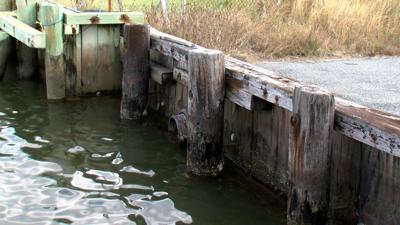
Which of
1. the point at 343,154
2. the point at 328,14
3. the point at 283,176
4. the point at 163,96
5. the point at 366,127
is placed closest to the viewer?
the point at 366,127

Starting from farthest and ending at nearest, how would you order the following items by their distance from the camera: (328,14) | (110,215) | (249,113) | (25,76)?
1. (328,14)
2. (25,76)
3. (249,113)
4. (110,215)

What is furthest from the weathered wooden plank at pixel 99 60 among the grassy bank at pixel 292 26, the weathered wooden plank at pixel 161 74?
the weathered wooden plank at pixel 161 74

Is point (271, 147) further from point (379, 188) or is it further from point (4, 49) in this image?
point (4, 49)

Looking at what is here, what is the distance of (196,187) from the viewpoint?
6340 millimetres

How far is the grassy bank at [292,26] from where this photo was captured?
10.4m

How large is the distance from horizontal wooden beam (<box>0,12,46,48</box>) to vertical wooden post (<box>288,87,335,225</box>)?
491 cm

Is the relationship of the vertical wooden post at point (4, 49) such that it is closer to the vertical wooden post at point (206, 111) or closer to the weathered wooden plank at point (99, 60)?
the weathered wooden plank at point (99, 60)

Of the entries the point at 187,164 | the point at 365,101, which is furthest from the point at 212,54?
the point at 365,101

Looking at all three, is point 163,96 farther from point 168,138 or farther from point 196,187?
point 196,187

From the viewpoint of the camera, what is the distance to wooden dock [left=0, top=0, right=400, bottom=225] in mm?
4883

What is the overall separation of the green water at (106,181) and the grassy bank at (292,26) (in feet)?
8.38

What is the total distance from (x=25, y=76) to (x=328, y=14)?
5.98 meters

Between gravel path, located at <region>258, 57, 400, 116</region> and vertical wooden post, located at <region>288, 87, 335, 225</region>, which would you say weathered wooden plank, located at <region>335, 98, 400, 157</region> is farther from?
gravel path, located at <region>258, 57, 400, 116</region>

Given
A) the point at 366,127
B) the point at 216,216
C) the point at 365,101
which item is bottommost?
the point at 216,216
